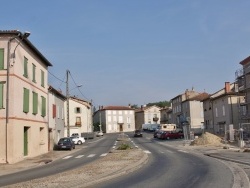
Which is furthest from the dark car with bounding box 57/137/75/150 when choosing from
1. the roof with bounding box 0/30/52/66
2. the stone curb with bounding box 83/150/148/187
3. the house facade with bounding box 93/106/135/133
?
the house facade with bounding box 93/106/135/133

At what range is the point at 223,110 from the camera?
206ft

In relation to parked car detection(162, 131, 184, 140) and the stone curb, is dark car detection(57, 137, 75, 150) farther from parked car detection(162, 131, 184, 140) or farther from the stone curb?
parked car detection(162, 131, 184, 140)

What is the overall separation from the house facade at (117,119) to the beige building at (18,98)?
310 feet

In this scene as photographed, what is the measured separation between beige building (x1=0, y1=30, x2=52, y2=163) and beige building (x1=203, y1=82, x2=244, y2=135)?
29329 millimetres

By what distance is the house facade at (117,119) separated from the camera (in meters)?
131

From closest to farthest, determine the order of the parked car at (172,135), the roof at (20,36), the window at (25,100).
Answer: the roof at (20,36), the window at (25,100), the parked car at (172,135)

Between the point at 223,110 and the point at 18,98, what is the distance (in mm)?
41268

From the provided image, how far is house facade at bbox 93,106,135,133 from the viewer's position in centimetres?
13100

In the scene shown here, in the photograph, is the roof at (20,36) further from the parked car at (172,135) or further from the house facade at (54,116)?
the parked car at (172,135)

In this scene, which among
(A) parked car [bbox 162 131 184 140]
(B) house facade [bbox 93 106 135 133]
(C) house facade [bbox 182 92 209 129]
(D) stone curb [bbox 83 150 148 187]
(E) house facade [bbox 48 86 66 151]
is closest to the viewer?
(D) stone curb [bbox 83 150 148 187]

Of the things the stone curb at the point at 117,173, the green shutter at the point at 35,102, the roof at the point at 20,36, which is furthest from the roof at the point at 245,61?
the stone curb at the point at 117,173

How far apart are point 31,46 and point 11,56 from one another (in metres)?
4.04

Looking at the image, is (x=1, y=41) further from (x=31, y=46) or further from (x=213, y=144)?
(x=213, y=144)

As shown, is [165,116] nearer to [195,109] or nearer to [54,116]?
[195,109]
